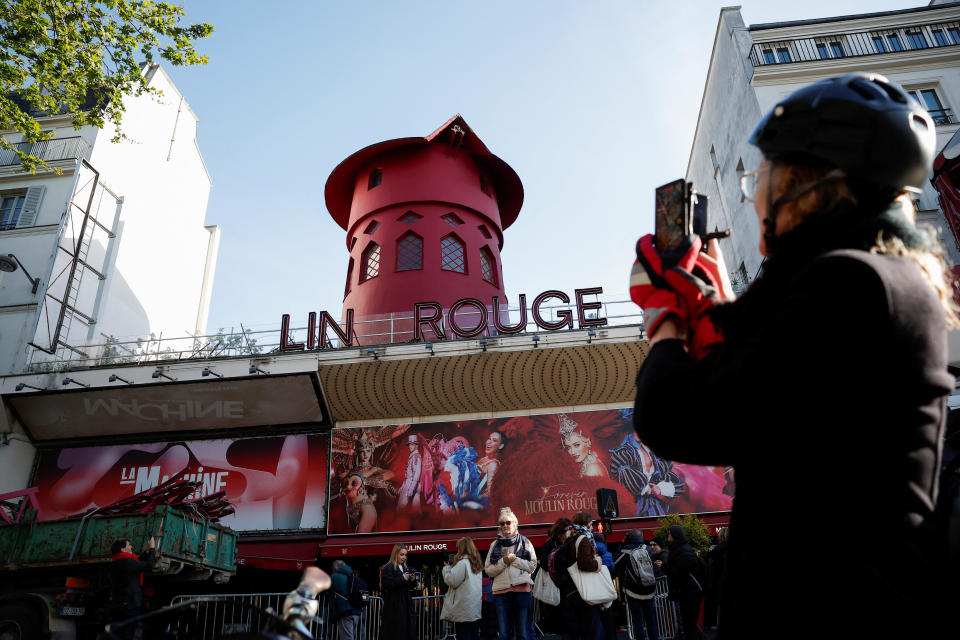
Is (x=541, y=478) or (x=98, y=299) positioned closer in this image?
(x=541, y=478)

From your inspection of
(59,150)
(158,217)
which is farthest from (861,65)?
(59,150)

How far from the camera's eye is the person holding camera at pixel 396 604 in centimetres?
899

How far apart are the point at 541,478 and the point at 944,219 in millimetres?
13475

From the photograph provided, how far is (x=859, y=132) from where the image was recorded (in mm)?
1367

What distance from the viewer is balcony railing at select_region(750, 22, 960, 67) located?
68.5 ft

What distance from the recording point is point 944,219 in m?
18.1

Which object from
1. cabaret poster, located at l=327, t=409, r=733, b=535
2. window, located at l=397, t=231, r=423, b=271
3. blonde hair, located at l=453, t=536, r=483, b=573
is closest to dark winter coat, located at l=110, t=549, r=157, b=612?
blonde hair, located at l=453, t=536, r=483, b=573

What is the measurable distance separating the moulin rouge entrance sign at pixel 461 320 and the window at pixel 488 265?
390 cm

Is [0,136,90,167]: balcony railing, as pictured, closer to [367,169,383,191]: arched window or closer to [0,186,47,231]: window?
[0,186,47,231]: window

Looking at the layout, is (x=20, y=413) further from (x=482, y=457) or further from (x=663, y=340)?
(x=663, y=340)

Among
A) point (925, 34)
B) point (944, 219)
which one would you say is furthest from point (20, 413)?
point (925, 34)

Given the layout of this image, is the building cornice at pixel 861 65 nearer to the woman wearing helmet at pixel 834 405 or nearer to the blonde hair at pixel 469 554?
the blonde hair at pixel 469 554

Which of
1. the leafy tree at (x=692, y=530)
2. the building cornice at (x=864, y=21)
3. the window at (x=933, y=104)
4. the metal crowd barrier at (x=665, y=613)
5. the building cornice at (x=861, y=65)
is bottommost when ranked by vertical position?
the metal crowd barrier at (x=665, y=613)

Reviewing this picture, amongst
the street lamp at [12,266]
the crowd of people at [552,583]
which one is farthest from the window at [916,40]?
the street lamp at [12,266]
